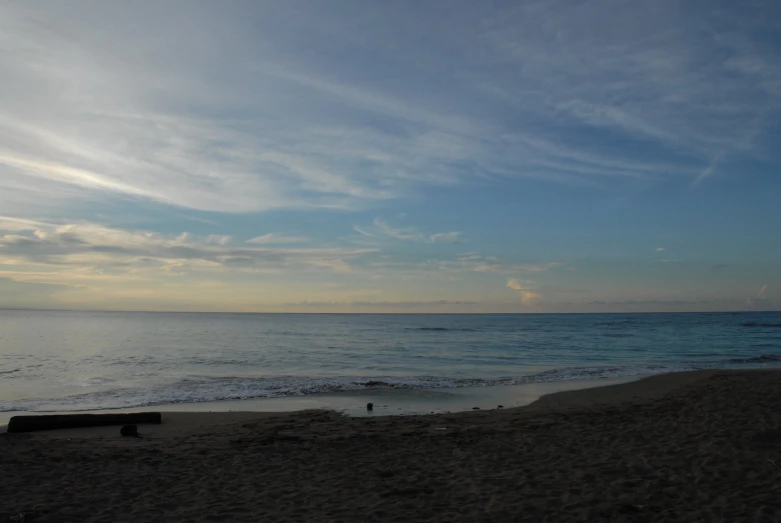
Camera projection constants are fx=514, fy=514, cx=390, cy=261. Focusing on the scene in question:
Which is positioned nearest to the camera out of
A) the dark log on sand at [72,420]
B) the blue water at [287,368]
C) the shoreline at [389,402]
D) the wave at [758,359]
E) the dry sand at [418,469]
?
the dry sand at [418,469]

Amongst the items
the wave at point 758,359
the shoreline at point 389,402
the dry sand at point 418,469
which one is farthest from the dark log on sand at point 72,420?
the wave at point 758,359

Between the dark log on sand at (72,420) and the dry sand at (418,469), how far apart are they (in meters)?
Result: 0.42

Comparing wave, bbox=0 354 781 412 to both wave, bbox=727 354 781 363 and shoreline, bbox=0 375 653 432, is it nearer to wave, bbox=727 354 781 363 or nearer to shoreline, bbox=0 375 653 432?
shoreline, bbox=0 375 653 432

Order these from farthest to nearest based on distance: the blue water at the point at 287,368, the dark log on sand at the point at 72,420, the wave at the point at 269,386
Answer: the blue water at the point at 287,368, the wave at the point at 269,386, the dark log on sand at the point at 72,420

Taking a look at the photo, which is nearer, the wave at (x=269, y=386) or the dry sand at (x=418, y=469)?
the dry sand at (x=418, y=469)

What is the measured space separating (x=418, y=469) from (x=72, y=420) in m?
8.70

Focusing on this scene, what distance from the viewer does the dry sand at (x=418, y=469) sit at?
643cm

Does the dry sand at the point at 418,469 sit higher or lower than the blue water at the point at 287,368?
higher

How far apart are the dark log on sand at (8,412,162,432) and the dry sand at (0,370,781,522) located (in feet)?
1.39

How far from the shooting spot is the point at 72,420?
39.3 ft

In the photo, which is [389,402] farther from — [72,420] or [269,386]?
[72,420]

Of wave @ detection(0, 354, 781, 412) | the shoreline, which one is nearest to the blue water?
wave @ detection(0, 354, 781, 412)

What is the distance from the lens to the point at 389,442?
10.2 metres

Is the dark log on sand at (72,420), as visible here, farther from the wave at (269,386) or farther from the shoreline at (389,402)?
the wave at (269,386)
